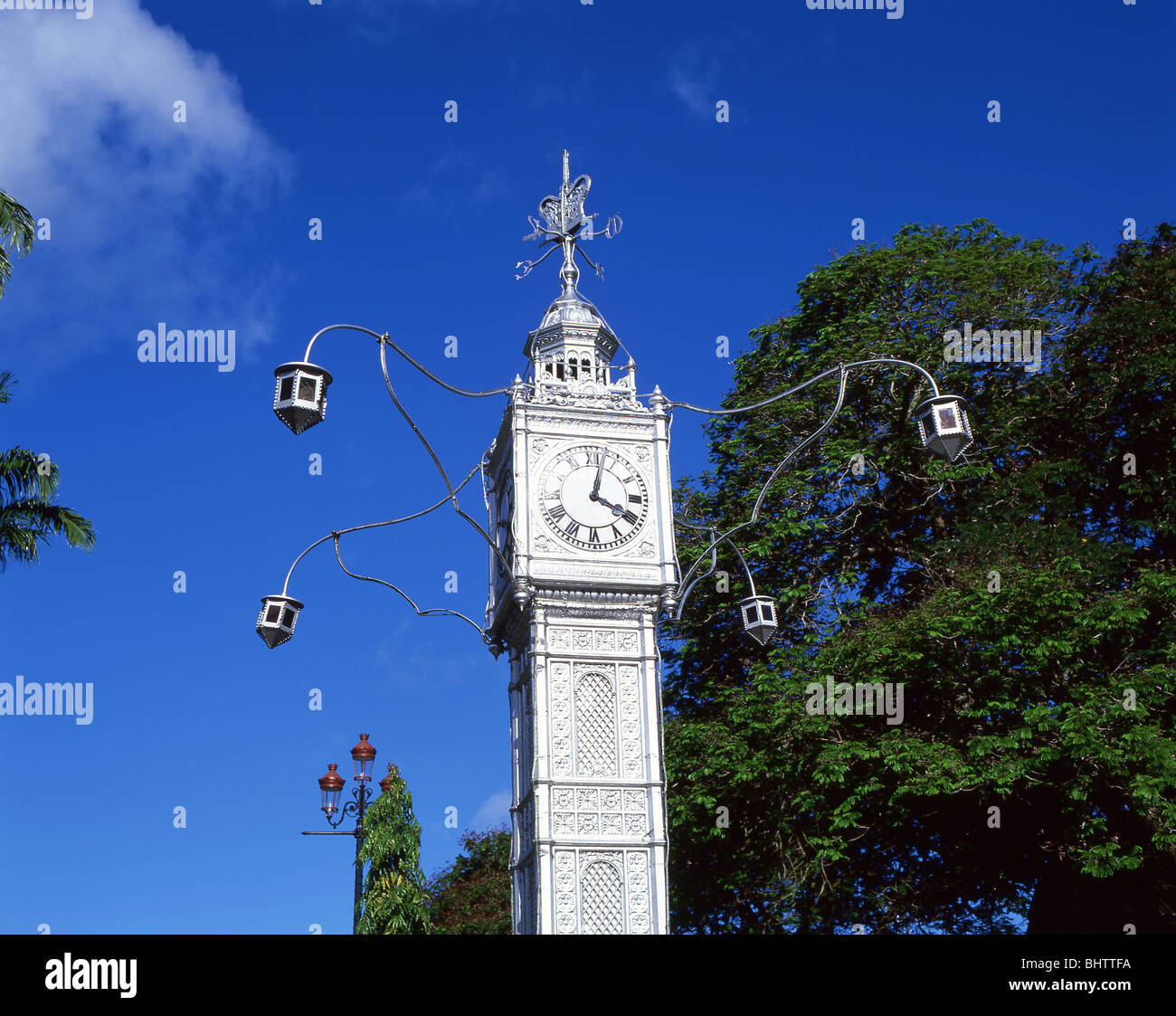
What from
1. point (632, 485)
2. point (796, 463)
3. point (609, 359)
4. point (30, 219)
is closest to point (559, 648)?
point (632, 485)

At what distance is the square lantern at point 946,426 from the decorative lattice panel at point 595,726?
4064 millimetres

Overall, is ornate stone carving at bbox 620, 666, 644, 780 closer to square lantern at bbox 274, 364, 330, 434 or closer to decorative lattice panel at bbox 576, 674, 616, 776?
decorative lattice panel at bbox 576, 674, 616, 776

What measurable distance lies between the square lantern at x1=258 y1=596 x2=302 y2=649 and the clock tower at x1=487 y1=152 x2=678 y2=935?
223 cm

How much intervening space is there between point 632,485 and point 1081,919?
11973mm

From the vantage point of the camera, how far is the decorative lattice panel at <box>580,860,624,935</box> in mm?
13430

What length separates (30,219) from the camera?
20.2m

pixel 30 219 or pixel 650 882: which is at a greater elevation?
pixel 30 219

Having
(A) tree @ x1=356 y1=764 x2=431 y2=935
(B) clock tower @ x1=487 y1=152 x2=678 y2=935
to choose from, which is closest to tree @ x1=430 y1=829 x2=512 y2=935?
(A) tree @ x1=356 y1=764 x2=431 y2=935

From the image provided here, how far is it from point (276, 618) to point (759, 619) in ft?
16.3

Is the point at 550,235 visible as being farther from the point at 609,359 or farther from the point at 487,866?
the point at 487,866

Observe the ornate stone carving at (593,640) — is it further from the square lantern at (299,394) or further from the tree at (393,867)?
the tree at (393,867)

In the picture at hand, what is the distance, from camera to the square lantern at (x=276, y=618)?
14.1 m

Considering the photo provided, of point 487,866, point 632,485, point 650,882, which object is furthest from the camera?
point 487,866

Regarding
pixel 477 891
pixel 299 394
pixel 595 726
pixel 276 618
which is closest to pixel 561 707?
pixel 595 726
